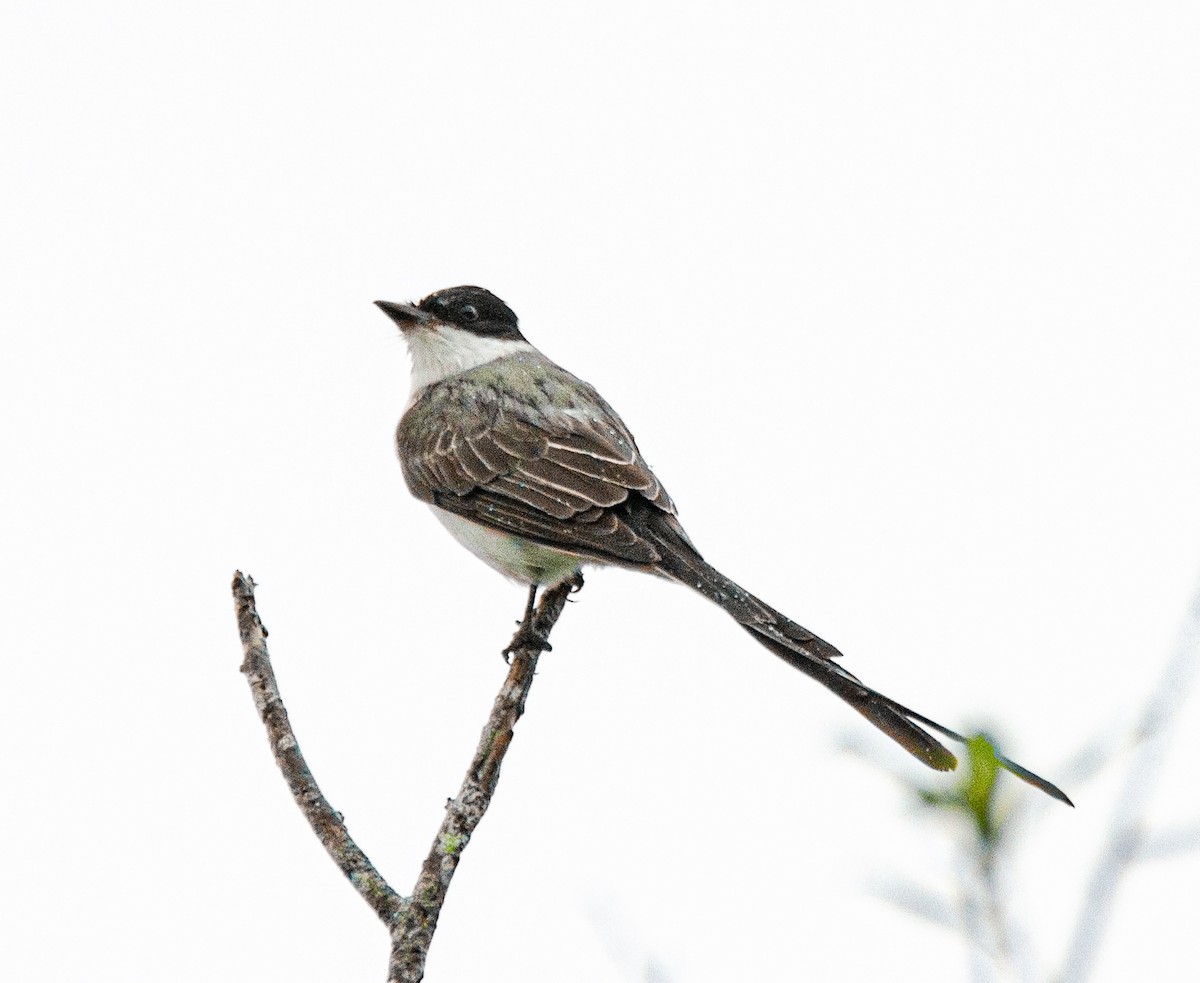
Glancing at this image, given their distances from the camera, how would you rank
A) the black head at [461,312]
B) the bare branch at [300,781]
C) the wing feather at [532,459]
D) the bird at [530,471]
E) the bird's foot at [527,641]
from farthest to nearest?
the black head at [461,312] → the wing feather at [532,459] → the bird at [530,471] → the bird's foot at [527,641] → the bare branch at [300,781]

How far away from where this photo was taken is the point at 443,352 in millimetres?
9211

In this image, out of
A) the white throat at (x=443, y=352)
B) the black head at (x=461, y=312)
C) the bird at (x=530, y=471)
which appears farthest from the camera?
the black head at (x=461, y=312)

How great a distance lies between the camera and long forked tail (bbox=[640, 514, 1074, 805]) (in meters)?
4.29

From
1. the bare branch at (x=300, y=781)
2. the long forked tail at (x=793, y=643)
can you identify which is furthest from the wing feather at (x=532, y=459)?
the bare branch at (x=300, y=781)

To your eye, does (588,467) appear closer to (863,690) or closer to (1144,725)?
(863,690)

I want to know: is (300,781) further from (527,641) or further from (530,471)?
(530,471)

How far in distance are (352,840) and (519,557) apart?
3458mm

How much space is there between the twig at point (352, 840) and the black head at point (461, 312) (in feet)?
15.2

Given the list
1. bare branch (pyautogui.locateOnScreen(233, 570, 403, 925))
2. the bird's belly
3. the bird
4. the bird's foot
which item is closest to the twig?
bare branch (pyautogui.locateOnScreen(233, 570, 403, 925))

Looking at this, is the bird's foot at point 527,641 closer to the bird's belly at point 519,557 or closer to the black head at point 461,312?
the bird's belly at point 519,557

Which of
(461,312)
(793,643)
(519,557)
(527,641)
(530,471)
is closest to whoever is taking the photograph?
(793,643)

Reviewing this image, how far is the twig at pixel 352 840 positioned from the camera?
3.71 m

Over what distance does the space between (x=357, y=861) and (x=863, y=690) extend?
184cm

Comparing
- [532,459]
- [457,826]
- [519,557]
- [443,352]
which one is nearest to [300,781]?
[457,826]
